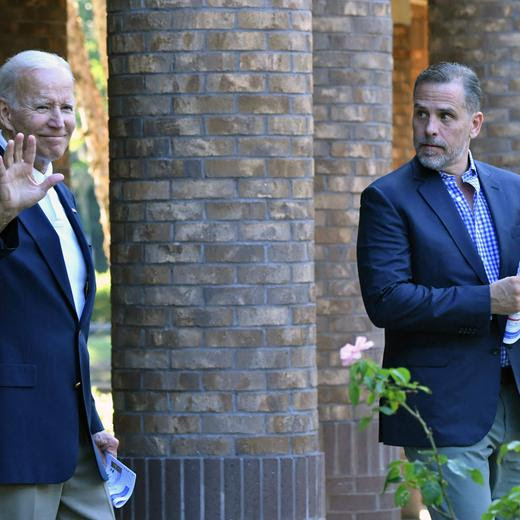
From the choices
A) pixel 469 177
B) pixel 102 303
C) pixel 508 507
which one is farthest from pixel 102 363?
pixel 508 507

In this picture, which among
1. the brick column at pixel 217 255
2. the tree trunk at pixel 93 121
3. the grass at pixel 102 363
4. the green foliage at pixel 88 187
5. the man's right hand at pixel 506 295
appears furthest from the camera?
the green foliage at pixel 88 187

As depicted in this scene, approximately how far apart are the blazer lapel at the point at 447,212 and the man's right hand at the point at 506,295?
13 centimetres

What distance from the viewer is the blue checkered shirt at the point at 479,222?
5.59 m

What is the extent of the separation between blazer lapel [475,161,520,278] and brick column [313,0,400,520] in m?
3.42

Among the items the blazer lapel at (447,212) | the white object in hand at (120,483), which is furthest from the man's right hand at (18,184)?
the blazer lapel at (447,212)

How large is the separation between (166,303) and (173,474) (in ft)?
2.31

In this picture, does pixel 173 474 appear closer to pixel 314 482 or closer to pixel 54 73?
pixel 314 482

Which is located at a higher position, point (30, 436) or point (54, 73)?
point (54, 73)

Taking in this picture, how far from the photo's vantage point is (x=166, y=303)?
24.0ft

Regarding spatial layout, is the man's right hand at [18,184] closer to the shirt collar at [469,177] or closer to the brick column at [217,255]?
the shirt collar at [469,177]

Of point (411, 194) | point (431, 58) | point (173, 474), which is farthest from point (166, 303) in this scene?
point (431, 58)

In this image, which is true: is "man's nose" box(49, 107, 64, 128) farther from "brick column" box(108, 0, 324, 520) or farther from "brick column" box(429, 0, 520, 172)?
"brick column" box(429, 0, 520, 172)

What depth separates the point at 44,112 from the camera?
5148 mm

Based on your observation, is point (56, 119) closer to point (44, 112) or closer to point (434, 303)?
point (44, 112)
